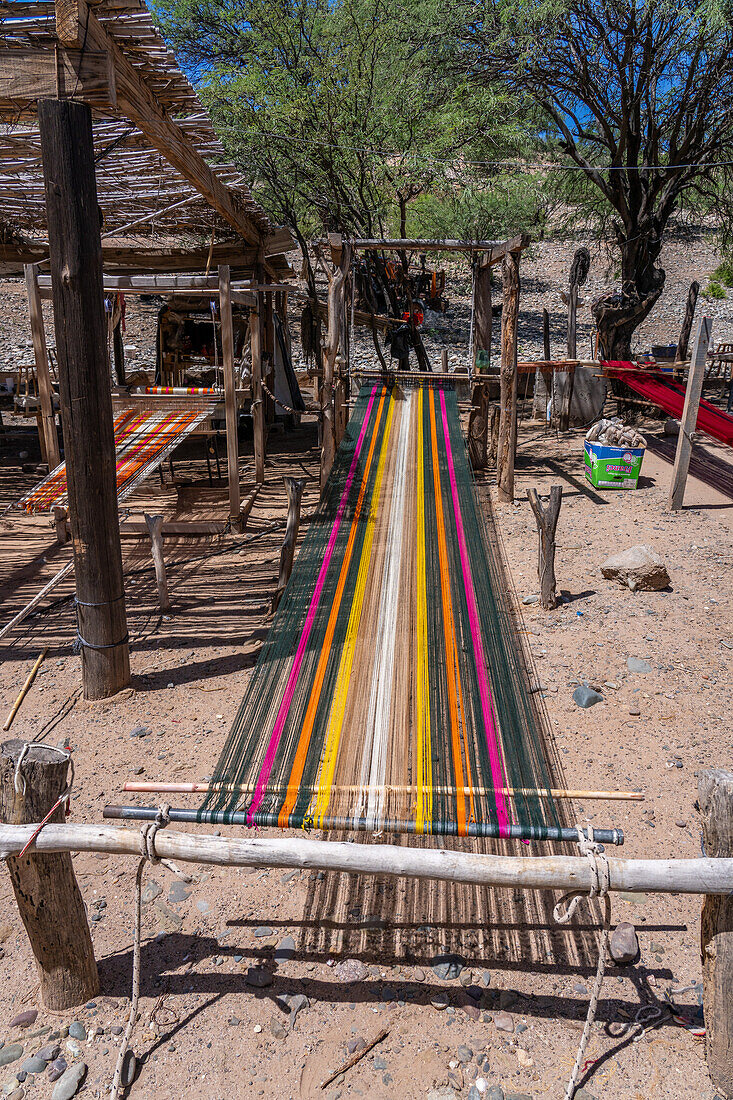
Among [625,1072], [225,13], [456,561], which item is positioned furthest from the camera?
[225,13]

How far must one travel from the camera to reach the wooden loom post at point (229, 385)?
5.92m

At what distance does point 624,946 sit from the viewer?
2.19 meters

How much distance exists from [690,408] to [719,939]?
17.1 feet

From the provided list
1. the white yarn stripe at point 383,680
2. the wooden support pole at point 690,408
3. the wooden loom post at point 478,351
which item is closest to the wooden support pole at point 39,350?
the white yarn stripe at point 383,680

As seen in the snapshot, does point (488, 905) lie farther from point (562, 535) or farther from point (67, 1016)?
point (562, 535)

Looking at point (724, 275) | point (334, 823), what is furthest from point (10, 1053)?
point (724, 275)

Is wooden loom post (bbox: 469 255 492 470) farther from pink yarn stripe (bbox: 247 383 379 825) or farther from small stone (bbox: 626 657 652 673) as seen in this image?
small stone (bbox: 626 657 652 673)

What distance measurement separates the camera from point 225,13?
962cm

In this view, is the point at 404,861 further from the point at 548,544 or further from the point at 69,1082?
the point at 548,544

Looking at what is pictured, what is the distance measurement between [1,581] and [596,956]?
14.9ft

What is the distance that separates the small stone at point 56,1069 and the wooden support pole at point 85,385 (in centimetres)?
188

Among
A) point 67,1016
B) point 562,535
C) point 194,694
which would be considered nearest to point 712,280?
point 562,535

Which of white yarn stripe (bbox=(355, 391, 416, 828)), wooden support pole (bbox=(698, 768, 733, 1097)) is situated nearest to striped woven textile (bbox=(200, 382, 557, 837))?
white yarn stripe (bbox=(355, 391, 416, 828))

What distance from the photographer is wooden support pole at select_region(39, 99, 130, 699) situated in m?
3.17
